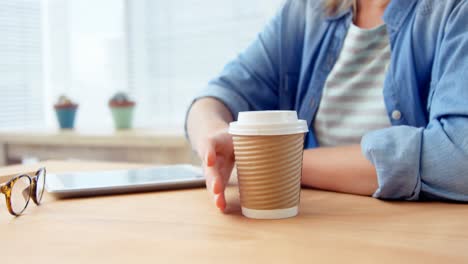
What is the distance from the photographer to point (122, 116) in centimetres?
250

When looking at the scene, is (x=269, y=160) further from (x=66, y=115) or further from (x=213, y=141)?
(x=66, y=115)

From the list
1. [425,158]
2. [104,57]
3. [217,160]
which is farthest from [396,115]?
[104,57]

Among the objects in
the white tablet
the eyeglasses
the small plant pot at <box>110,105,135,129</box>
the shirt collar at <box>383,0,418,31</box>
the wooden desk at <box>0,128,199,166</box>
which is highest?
the shirt collar at <box>383,0,418,31</box>

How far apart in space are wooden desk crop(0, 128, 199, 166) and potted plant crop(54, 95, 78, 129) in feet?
0.24

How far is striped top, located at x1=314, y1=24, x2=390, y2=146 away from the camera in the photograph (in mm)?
1144

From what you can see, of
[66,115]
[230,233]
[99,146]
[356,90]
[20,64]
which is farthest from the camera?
[20,64]

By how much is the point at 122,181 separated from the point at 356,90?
0.55 meters

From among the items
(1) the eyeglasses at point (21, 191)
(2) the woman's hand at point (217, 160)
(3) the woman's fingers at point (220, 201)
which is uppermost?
(2) the woman's hand at point (217, 160)

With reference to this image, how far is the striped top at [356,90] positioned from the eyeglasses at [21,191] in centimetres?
65

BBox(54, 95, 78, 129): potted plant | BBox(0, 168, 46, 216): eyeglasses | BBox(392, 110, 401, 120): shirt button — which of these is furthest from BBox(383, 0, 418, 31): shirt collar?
BBox(54, 95, 78, 129): potted plant

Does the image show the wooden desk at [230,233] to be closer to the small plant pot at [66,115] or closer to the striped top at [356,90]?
the striped top at [356,90]

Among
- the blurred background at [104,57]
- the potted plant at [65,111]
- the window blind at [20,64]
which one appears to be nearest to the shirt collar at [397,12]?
the blurred background at [104,57]

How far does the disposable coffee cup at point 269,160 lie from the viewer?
663 millimetres

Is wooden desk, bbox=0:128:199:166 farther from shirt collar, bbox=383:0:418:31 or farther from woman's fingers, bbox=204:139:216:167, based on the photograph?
woman's fingers, bbox=204:139:216:167
